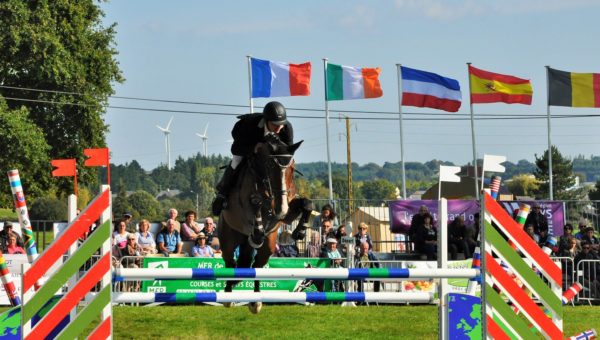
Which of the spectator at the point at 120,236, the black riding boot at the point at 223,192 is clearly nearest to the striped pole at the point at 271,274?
the black riding boot at the point at 223,192

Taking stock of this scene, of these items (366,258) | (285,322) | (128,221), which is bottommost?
(285,322)

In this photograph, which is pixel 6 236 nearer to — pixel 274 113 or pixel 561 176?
pixel 274 113

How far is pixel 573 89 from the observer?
3112 cm

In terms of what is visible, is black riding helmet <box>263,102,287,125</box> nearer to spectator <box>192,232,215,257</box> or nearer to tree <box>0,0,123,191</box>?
spectator <box>192,232,215,257</box>

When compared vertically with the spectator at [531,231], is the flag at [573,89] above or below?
above

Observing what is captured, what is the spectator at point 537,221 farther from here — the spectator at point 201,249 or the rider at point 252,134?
the rider at point 252,134

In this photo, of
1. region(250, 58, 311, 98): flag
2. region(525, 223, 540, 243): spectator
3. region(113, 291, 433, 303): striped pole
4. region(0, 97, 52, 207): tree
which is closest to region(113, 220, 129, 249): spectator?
region(525, 223, 540, 243): spectator

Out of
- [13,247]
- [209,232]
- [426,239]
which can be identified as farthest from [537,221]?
[13,247]

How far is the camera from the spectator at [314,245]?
19625 millimetres

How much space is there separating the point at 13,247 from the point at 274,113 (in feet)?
31.0

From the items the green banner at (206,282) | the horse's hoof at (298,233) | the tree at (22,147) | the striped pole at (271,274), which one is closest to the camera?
the striped pole at (271,274)

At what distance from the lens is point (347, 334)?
12.7m

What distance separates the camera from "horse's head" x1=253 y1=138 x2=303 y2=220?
33.7 ft

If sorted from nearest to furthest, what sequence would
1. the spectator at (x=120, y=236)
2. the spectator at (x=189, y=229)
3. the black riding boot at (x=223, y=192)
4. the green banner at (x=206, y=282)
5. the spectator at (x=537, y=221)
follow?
the black riding boot at (x=223, y=192) → the green banner at (x=206, y=282) → the spectator at (x=120, y=236) → the spectator at (x=189, y=229) → the spectator at (x=537, y=221)
